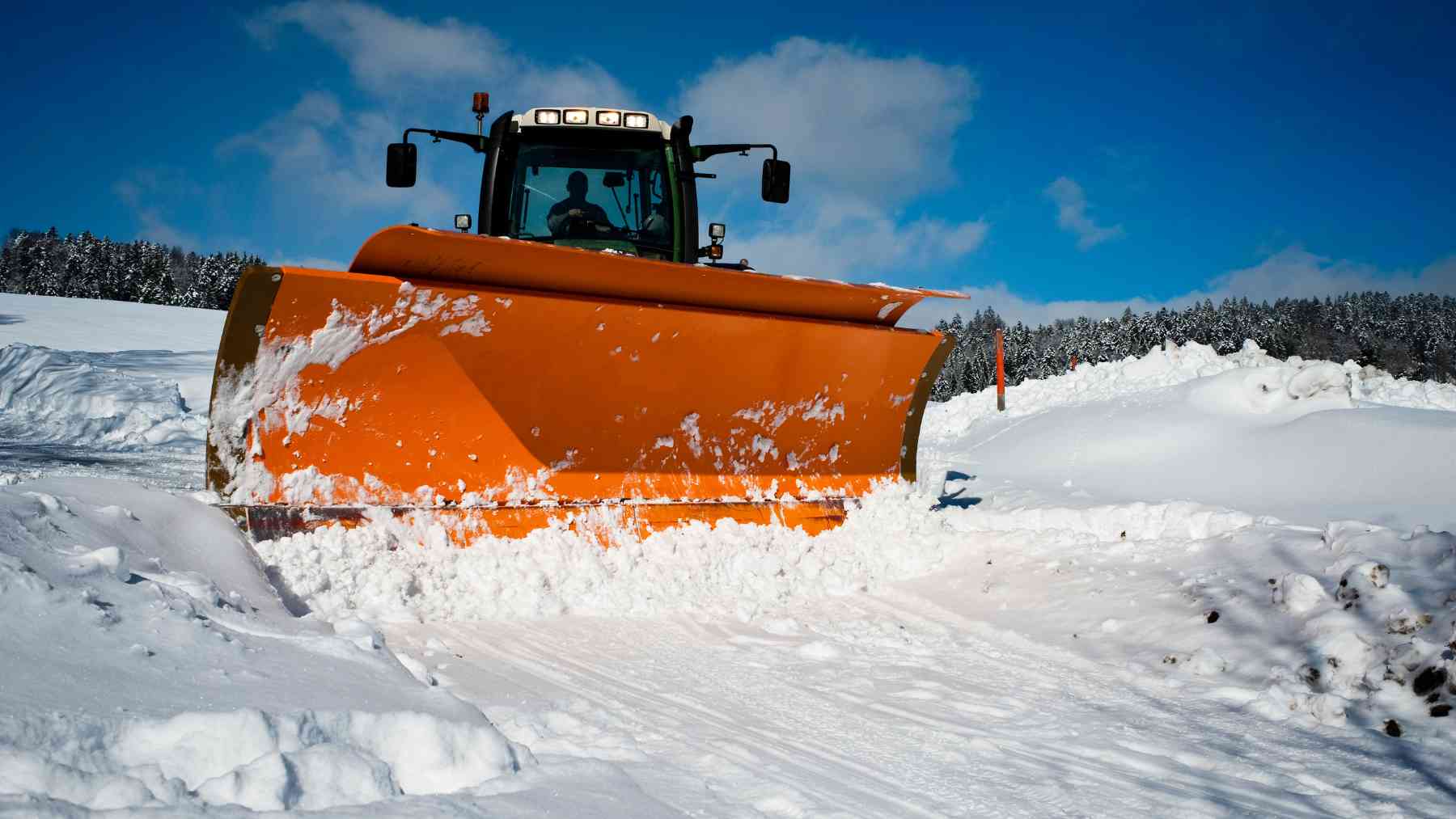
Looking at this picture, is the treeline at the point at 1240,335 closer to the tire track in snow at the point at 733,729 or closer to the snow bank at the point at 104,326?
the snow bank at the point at 104,326

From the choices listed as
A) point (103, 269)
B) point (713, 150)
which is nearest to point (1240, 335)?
point (713, 150)

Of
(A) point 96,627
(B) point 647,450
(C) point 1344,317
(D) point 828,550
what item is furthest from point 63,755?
(C) point 1344,317

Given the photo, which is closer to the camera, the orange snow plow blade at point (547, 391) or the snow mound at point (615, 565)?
the snow mound at point (615, 565)

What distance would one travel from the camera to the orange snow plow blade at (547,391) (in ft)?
10.9

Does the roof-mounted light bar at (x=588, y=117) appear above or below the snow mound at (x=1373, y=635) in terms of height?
above

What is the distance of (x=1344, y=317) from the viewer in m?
70.1

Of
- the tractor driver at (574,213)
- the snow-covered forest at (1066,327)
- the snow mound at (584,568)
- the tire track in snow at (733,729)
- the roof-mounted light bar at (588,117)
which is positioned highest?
the snow-covered forest at (1066,327)

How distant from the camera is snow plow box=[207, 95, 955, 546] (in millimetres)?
3312

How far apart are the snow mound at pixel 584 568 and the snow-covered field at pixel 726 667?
13 millimetres

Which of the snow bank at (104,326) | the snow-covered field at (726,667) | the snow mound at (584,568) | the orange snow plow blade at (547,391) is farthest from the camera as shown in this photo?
the snow bank at (104,326)

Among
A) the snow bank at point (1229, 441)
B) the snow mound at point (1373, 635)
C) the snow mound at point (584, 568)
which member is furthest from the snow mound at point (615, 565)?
the snow bank at point (1229, 441)

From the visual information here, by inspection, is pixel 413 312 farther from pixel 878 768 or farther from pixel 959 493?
pixel 959 493

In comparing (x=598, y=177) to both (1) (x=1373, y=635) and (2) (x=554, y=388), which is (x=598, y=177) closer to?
(2) (x=554, y=388)

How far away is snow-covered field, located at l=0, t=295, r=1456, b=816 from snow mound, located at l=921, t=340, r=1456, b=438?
507 cm
